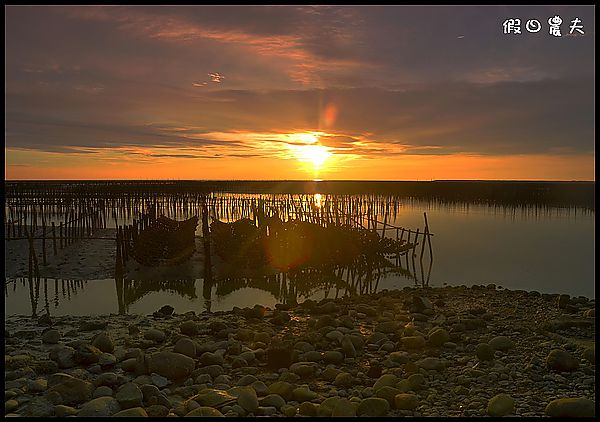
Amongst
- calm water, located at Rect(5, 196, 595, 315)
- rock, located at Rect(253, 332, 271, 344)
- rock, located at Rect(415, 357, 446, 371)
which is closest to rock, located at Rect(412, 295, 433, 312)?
rock, located at Rect(415, 357, 446, 371)

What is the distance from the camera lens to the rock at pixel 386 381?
7.00m

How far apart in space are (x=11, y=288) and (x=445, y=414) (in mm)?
17221

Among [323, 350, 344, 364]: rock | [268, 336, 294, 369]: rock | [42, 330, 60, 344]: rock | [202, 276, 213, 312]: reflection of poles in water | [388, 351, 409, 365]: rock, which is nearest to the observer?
[268, 336, 294, 369]: rock

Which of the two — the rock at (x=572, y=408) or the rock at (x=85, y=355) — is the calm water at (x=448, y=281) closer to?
the rock at (x=85, y=355)

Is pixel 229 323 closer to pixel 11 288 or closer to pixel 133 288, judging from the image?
pixel 133 288

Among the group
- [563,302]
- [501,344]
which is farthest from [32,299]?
[563,302]

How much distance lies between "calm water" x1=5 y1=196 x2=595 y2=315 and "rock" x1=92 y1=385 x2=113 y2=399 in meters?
8.03

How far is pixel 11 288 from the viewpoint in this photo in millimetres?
17812

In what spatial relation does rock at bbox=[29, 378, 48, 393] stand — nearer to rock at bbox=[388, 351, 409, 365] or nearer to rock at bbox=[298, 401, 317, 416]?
rock at bbox=[298, 401, 317, 416]

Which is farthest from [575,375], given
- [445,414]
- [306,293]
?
[306,293]

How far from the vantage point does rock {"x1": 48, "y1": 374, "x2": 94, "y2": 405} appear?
6512 millimetres

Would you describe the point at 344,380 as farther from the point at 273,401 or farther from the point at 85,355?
the point at 85,355

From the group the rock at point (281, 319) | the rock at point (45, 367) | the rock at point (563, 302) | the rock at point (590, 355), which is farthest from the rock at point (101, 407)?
the rock at point (563, 302)

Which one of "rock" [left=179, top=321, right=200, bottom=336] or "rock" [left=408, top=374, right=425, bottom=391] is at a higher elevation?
"rock" [left=179, top=321, right=200, bottom=336]
